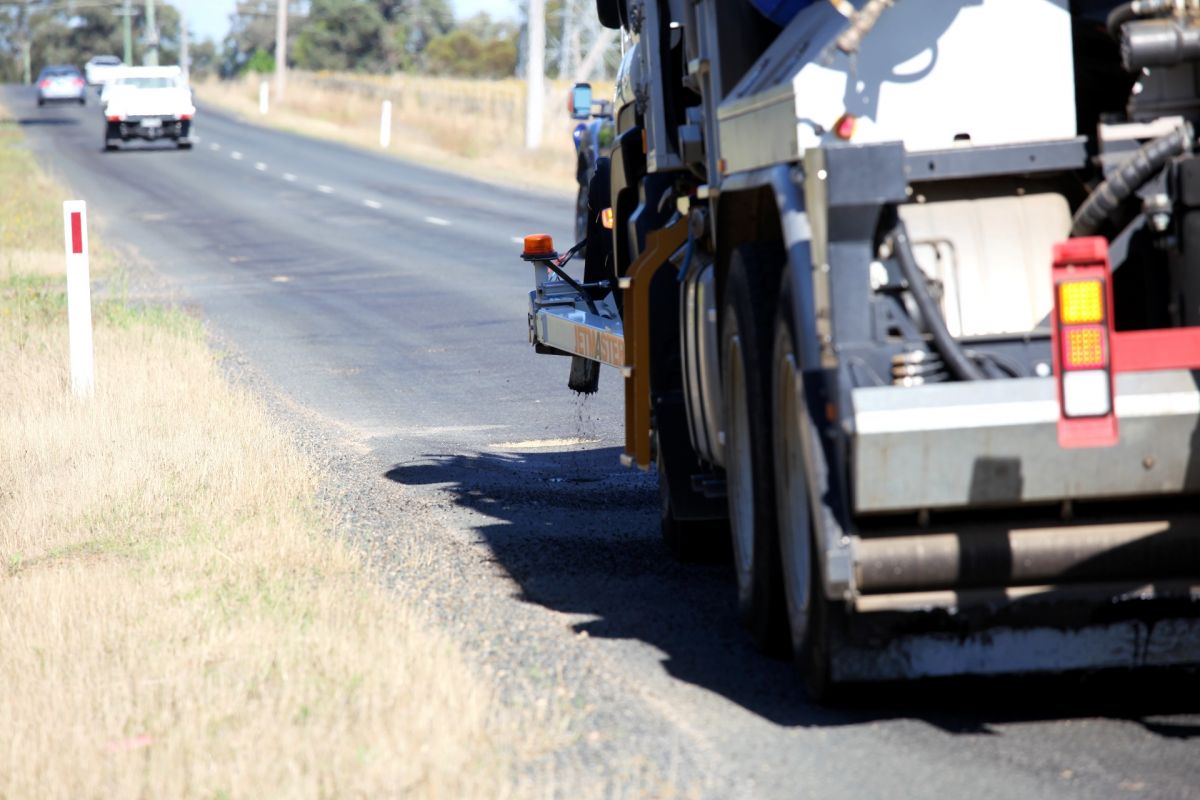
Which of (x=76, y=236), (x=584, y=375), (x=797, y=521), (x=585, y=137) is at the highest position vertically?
(x=585, y=137)

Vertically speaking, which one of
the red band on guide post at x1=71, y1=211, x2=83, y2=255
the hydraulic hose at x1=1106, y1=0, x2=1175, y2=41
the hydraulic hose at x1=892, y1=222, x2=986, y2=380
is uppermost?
the hydraulic hose at x1=1106, y1=0, x2=1175, y2=41

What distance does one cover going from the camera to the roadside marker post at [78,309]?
11508 millimetres

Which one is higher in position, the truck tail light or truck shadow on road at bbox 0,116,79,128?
truck shadow on road at bbox 0,116,79,128

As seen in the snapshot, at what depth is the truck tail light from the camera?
4473 millimetres

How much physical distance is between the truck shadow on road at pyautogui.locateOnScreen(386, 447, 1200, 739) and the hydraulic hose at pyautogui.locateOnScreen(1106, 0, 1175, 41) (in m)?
1.86

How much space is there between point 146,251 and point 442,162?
726 inches

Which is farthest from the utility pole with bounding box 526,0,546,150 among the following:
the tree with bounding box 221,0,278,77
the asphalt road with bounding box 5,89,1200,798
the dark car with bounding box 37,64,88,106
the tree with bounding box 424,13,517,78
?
the tree with bounding box 221,0,278,77

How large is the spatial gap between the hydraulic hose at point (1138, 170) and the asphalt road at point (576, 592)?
140 centimetres

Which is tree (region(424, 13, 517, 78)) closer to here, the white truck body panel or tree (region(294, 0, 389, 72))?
tree (region(294, 0, 389, 72))

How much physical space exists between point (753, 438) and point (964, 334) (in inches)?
29.1

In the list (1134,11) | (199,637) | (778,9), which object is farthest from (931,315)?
(199,637)

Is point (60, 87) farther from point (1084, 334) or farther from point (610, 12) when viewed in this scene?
point (1084, 334)

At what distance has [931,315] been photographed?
479 cm

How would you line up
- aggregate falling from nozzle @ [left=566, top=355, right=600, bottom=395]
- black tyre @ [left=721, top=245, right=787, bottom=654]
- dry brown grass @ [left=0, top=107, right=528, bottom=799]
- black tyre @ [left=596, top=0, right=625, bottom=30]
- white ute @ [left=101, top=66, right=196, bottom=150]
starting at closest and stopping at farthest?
dry brown grass @ [left=0, top=107, right=528, bottom=799]
black tyre @ [left=721, top=245, right=787, bottom=654]
black tyre @ [left=596, top=0, right=625, bottom=30]
aggregate falling from nozzle @ [left=566, top=355, right=600, bottom=395]
white ute @ [left=101, top=66, right=196, bottom=150]
